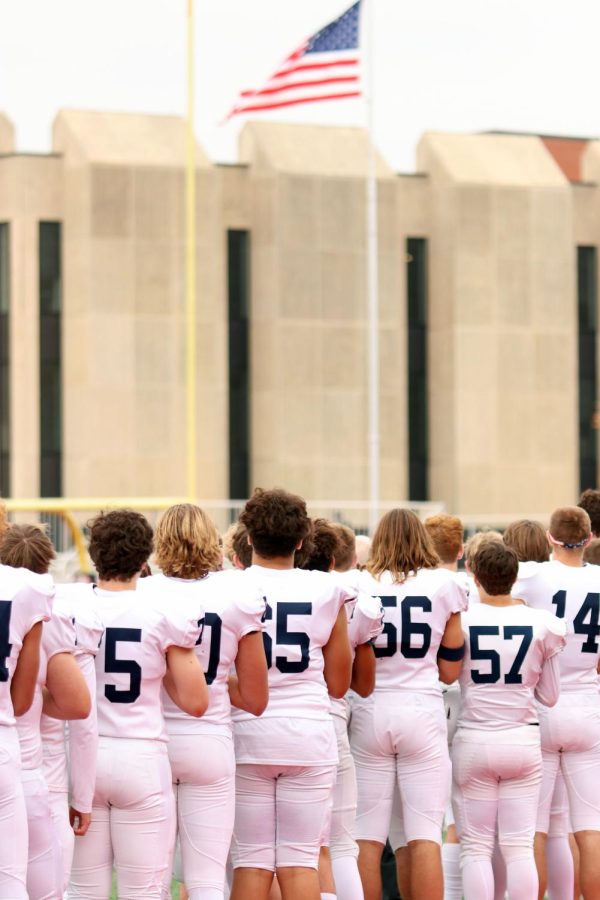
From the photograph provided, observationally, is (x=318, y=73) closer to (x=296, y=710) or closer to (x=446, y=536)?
(x=446, y=536)

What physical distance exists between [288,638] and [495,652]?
1.24m

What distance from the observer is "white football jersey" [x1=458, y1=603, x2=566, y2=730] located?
7.07 metres

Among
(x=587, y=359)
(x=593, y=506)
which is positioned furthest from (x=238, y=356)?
(x=593, y=506)

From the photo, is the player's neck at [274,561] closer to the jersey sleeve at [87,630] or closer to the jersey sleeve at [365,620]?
the jersey sleeve at [365,620]

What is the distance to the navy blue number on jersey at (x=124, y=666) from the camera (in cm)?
594

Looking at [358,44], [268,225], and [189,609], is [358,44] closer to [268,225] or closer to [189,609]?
[268,225]

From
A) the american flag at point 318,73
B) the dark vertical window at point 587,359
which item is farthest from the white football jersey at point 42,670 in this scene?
the dark vertical window at point 587,359

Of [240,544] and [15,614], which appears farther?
[240,544]

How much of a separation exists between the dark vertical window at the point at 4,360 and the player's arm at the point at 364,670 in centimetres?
3022

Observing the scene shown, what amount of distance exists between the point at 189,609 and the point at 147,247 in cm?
3011

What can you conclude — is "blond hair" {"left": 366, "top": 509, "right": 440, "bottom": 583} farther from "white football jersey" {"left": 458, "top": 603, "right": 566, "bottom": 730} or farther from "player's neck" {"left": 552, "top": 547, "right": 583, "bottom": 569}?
"player's neck" {"left": 552, "top": 547, "right": 583, "bottom": 569}

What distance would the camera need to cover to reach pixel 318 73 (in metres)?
24.2

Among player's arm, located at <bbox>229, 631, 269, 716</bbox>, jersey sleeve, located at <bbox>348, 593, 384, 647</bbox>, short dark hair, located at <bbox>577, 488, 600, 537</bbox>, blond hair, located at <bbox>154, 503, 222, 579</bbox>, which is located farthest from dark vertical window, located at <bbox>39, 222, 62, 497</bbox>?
player's arm, located at <bbox>229, 631, 269, 716</bbox>

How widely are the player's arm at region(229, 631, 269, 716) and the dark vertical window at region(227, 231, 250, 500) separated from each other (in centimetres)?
3135
